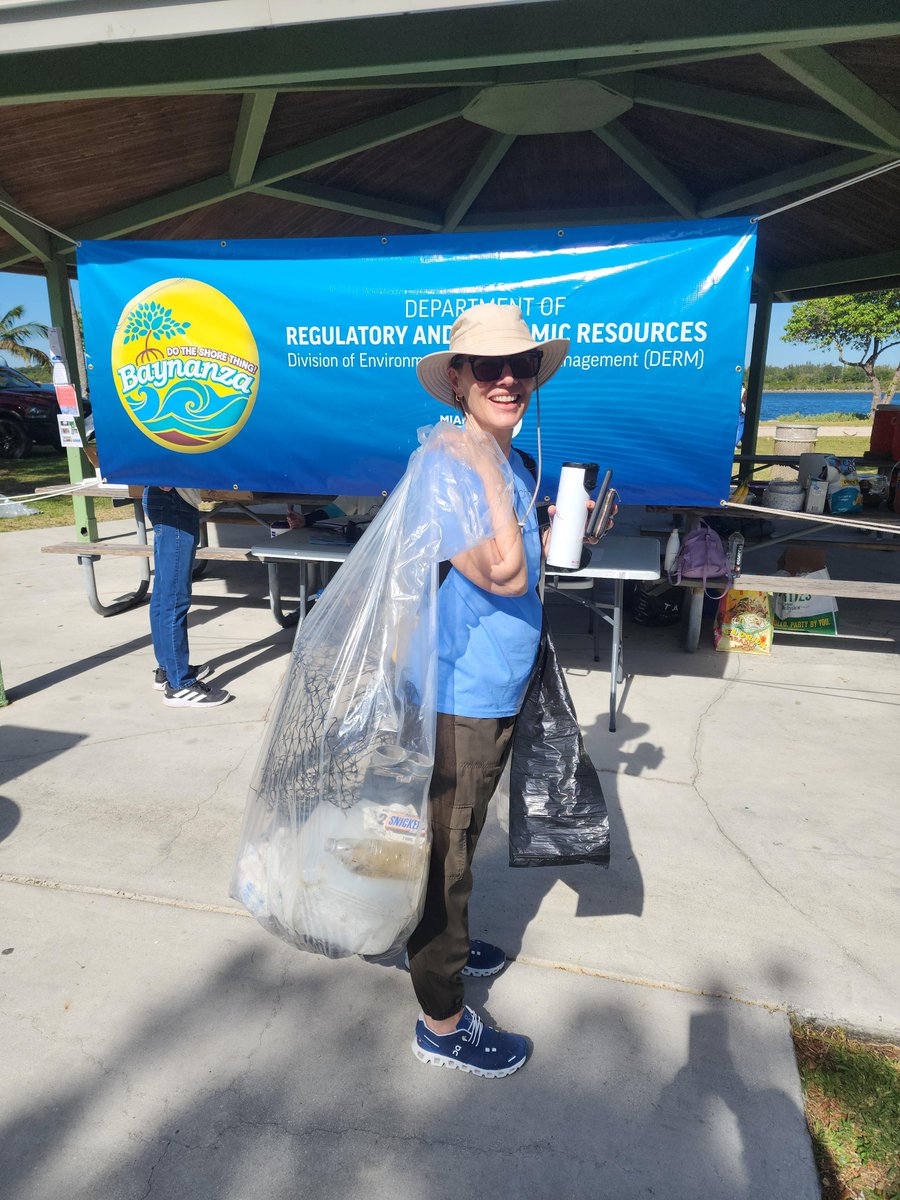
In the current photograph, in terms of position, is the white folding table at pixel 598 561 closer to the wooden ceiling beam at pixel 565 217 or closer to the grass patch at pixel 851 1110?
the grass patch at pixel 851 1110

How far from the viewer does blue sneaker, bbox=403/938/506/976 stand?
236 cm

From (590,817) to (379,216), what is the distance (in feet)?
21.4

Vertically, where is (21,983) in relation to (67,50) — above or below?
below

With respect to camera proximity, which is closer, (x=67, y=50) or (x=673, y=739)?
(x=67, y=50)

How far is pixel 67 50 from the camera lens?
310cm

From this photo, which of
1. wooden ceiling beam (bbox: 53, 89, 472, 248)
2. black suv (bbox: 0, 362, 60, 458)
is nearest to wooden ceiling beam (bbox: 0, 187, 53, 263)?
wooden ceiling beam (bbox: 53, 89, 472, 248)

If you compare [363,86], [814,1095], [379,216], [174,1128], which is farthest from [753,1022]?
[379,216]

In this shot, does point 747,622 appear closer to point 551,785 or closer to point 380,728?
point 551,785

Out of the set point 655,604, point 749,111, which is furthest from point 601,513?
point 749,111

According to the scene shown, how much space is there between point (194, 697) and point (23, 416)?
51.3 feet

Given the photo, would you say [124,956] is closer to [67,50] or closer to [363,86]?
[67,50]

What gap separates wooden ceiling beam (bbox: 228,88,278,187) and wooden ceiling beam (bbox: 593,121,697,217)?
7.98ft

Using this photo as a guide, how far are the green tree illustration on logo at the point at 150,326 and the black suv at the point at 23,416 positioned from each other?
14.7m

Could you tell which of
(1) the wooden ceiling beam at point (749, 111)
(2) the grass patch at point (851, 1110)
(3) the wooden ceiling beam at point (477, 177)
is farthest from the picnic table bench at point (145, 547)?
(2) the grass patch at point (851, 1110)
